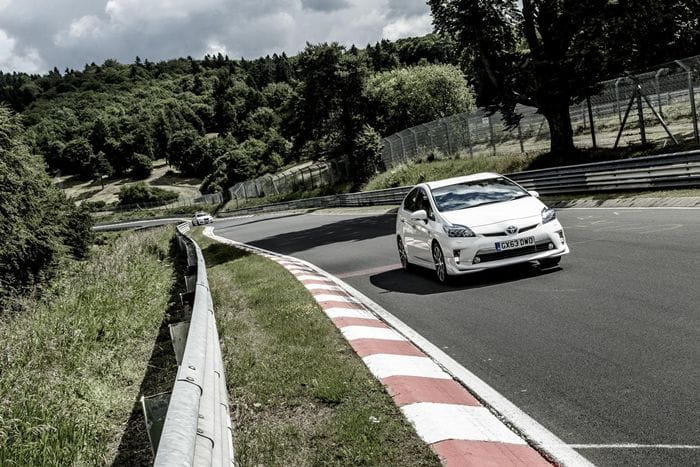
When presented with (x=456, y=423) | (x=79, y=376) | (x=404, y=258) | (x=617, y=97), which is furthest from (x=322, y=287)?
(x=617, y=97)

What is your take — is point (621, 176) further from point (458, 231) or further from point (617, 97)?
point (458, 231)

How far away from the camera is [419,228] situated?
10.9m

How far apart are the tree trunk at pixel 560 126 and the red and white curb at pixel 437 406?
19.6m

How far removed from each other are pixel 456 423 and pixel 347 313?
4.12 meters

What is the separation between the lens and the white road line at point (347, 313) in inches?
324

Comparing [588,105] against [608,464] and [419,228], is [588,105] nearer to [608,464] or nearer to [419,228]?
[419,228]

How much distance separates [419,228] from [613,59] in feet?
55.3

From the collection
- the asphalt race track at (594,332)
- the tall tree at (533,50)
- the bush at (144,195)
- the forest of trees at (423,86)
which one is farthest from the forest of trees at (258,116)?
the asphalt race track at (594,332)

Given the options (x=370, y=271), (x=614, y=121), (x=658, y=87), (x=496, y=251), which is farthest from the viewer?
(x=614, y=121)

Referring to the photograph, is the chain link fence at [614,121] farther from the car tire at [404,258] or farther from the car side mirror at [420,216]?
the car side mirror at [420,216]

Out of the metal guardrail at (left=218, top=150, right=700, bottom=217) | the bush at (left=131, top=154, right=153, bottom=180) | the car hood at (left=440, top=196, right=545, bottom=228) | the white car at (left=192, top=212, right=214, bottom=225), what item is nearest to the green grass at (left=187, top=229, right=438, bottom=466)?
the car hood at (left=440, top=196, right=545, bottom=228)

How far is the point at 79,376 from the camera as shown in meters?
7.23

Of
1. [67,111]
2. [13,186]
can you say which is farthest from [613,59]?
[67,111]

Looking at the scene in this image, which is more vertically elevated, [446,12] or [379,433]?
[446,12]
